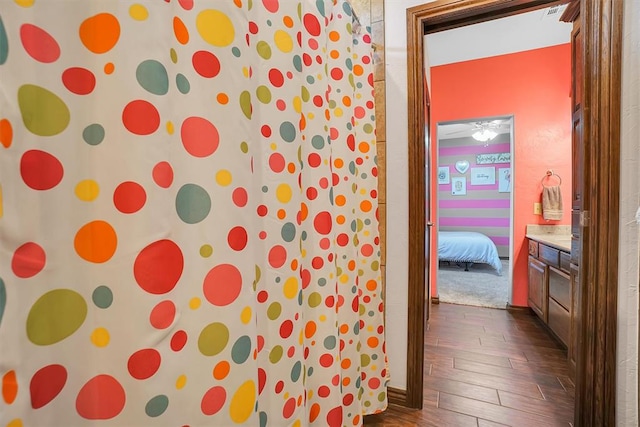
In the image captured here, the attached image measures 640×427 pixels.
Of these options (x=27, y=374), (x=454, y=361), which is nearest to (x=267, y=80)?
(x=27, y=374)

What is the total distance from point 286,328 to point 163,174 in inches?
21.6

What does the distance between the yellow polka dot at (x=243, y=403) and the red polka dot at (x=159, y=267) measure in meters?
0.27

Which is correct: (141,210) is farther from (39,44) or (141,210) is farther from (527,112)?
(527,112)

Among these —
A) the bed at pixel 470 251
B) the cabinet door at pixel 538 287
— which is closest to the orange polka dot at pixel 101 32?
the cabinet door at pixel 538 287

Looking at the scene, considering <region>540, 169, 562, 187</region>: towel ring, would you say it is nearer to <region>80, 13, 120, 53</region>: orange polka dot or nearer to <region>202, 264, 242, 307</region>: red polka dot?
<region>202, 264, 242, 307</region>: red polka dot

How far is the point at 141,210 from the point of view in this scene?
1.52 feet

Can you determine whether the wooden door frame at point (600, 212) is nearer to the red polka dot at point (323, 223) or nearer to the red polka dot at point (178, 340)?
the red polka dot at point (323, 223)

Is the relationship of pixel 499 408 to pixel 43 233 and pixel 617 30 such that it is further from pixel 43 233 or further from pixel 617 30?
pixel 43 233

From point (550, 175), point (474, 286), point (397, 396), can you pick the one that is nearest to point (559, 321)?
point (397, 396)

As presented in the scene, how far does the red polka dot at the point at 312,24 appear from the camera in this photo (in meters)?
0.94

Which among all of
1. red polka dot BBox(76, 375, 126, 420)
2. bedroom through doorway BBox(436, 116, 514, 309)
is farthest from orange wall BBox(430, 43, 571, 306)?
red polka dot BBox(76, 375, 126, 420)

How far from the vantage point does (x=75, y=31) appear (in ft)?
1.39

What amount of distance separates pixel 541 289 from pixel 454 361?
49.4 inches

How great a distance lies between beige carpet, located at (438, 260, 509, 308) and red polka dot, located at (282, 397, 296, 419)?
121 inches
